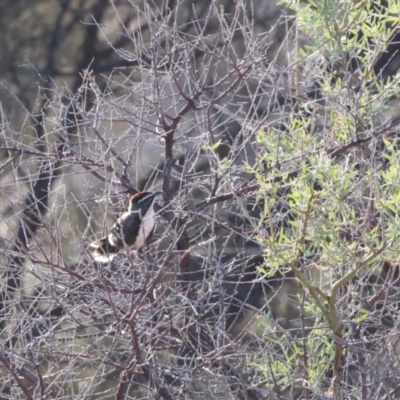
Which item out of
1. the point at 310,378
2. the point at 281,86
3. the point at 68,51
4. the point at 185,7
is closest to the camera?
the point at 310,378

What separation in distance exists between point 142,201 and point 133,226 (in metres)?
0.19

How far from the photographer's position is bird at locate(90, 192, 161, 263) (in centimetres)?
441

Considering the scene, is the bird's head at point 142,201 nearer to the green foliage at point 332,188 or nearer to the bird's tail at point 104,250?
the bird's tail at point 104,250

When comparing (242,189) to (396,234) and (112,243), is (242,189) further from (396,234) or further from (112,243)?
(396,234)

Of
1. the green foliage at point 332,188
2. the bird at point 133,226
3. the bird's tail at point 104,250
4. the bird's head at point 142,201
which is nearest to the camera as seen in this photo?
the green foliage at point 332,188

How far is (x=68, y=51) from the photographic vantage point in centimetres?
915

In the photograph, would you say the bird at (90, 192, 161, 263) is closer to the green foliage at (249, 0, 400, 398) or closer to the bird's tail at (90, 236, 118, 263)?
the bird's tail at (90, 236, 118, 263)

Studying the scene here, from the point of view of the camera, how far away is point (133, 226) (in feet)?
15.7

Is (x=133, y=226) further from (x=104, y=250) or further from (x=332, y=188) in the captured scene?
(x=332, y=188)

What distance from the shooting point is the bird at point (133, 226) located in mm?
4406

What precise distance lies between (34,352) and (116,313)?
445 mm

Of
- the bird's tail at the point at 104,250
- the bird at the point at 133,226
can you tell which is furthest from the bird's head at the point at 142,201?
the bird's tail at the point at 104,250

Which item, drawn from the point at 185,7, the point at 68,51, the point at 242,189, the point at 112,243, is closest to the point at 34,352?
the point at 112,243

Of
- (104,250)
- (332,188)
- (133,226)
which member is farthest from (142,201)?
(332,188)
